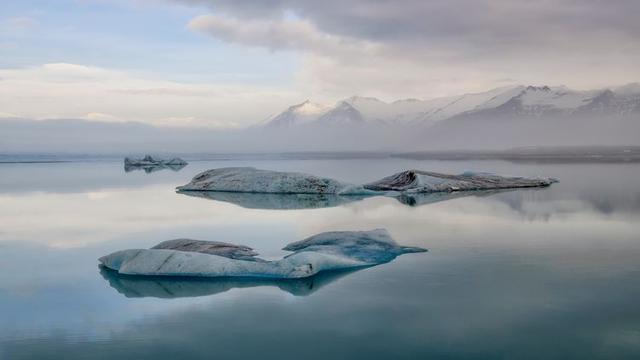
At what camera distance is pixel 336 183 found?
23.0 m

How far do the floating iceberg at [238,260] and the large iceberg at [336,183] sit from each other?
11692mm

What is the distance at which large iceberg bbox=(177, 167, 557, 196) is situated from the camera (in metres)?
22.8

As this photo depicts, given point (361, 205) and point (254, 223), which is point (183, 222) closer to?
point (254, 223)

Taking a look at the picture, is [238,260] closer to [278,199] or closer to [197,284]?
[197,284]

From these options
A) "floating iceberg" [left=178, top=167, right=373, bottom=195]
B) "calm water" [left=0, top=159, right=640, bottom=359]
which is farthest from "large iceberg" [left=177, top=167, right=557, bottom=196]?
"calm water" [left=0, top=159, right=640, bottom=359]

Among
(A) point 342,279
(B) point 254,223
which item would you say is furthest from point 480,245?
(B) point 254,223

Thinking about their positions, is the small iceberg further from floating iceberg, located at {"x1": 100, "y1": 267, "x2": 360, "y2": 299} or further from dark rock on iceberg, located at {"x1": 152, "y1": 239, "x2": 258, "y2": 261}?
floating iceberg, located at {"x1": 100, "y1": 267, "x2": 360, "y2": 299}

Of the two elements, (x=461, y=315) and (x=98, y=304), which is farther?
(x=98, y=304)

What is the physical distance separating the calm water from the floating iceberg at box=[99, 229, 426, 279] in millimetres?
299

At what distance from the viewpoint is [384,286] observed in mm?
8328

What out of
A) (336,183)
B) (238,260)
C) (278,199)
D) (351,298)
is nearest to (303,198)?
(278,199)

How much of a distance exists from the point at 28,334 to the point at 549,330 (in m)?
5.22

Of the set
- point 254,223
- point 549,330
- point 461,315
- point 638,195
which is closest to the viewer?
point 549,330

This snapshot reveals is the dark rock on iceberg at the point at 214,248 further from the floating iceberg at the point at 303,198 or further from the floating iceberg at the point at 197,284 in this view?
the floating iceberg at the point at 303,198
